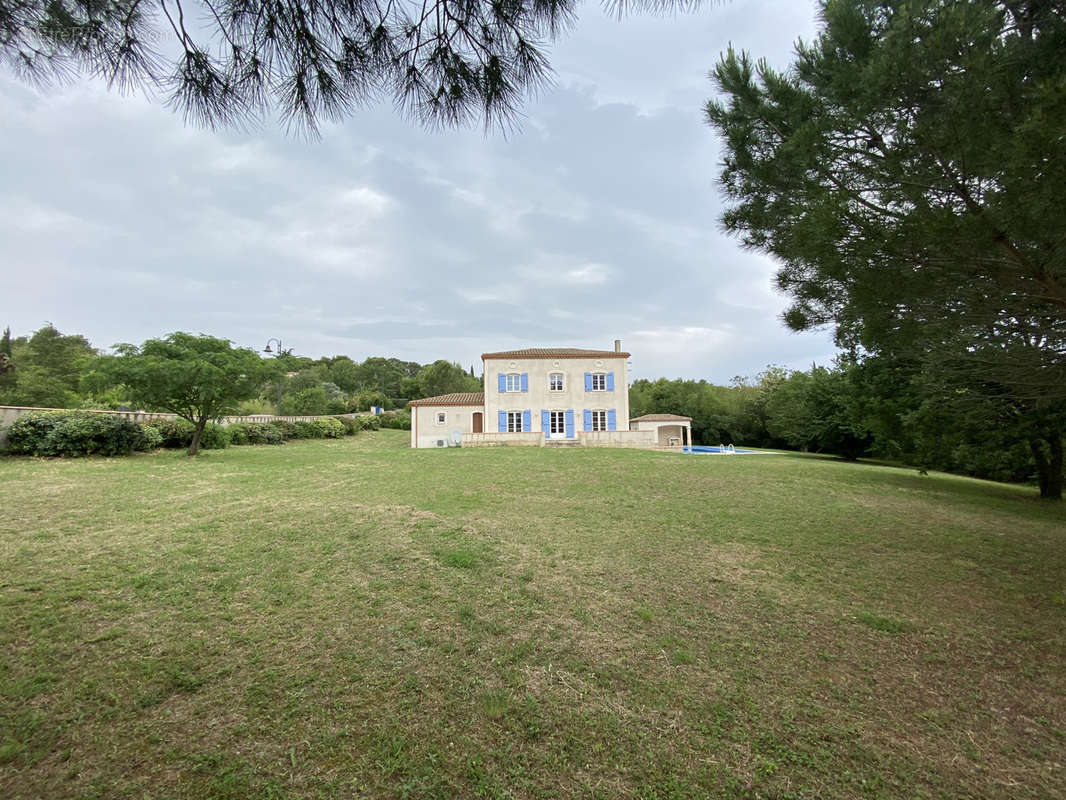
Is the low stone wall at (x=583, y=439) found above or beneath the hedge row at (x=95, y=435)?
beneath

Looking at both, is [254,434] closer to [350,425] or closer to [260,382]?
[260,382]

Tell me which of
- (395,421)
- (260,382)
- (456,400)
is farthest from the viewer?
(395,421)

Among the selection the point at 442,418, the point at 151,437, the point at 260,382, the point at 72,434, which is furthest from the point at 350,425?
the point at 72,434

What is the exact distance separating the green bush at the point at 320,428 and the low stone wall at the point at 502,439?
28.9 ft

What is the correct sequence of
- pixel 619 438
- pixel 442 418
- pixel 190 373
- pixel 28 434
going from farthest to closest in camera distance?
pixel 442 418 < pixel 619 438 < pixel 190 373 < pixel 28 434

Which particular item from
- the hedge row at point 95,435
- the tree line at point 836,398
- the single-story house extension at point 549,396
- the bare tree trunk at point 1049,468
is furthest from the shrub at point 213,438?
the bare tree trunk at point 1049,468

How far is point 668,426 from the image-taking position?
29.6m

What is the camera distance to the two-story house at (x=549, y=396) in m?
22.9

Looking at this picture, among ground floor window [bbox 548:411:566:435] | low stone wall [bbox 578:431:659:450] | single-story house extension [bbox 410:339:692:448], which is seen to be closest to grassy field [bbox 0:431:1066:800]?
low stone wall [bbox 578:431:659:450]

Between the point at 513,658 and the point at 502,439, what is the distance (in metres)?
18.3

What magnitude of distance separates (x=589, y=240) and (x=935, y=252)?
889 centimetres

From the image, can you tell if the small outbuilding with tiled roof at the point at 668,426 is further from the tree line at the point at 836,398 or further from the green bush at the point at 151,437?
the green bush at the point at 151,437

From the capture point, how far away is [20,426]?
9.89 meters

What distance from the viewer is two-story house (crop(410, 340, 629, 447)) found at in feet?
75.3
